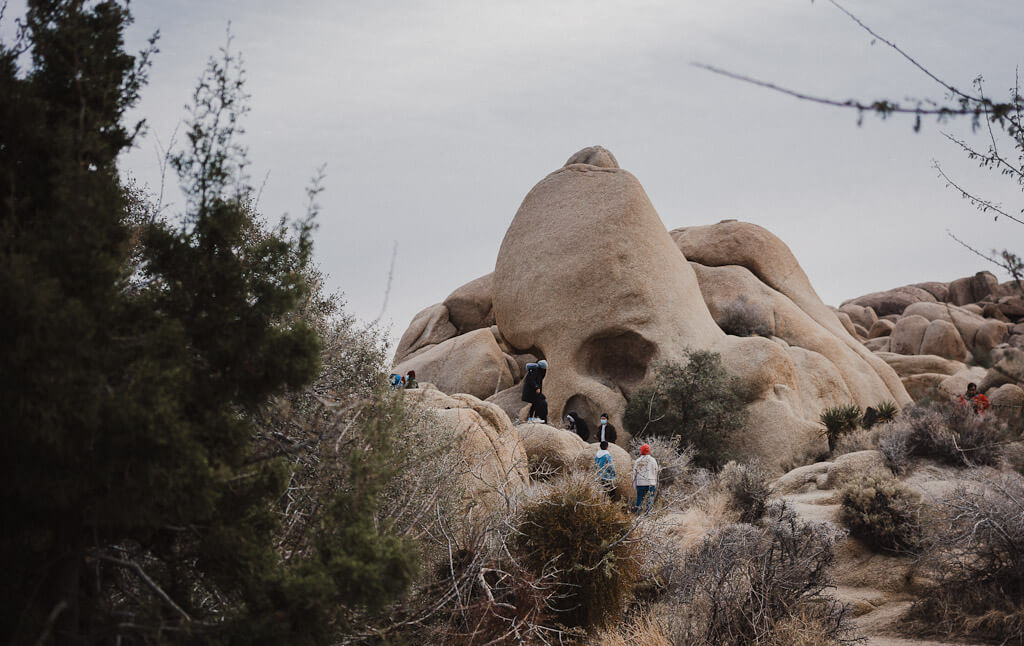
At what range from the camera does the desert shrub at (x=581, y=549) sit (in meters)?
6.65

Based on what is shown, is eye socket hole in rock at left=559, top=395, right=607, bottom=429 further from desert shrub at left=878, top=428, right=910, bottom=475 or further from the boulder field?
desert shrub at left=878, top=428, right=910, bottom=475

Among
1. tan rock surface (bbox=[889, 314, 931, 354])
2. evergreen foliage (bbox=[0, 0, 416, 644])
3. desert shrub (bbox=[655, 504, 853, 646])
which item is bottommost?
tan rock surface (bbox=[889, 314, 931, 354])

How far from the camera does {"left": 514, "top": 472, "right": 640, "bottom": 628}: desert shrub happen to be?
262 inches

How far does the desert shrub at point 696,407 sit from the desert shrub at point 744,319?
578cm

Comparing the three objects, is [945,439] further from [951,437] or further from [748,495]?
[748,495]

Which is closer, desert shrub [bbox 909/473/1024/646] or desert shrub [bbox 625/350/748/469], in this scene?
desert shrub [bbox 909/473/1024/646]

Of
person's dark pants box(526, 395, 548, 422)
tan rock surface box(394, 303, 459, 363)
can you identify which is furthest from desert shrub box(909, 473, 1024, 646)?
tan rock surface box(394, 303, 459, 363)

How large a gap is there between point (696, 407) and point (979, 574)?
13201mm

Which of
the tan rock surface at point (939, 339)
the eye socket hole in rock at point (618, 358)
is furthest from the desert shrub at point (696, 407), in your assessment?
the tan rock surface at point (939, 339)

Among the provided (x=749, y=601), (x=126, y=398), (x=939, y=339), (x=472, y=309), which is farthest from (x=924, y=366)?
(x=126, y=398)

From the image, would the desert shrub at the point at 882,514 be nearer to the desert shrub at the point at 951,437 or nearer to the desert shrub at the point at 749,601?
the desert shrub at the point at 749,601

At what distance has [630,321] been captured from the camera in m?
24.6

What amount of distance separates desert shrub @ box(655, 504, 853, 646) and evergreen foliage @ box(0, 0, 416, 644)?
3884 millimetres

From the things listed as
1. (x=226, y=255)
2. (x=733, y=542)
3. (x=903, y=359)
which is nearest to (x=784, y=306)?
(x=903, y=359)
